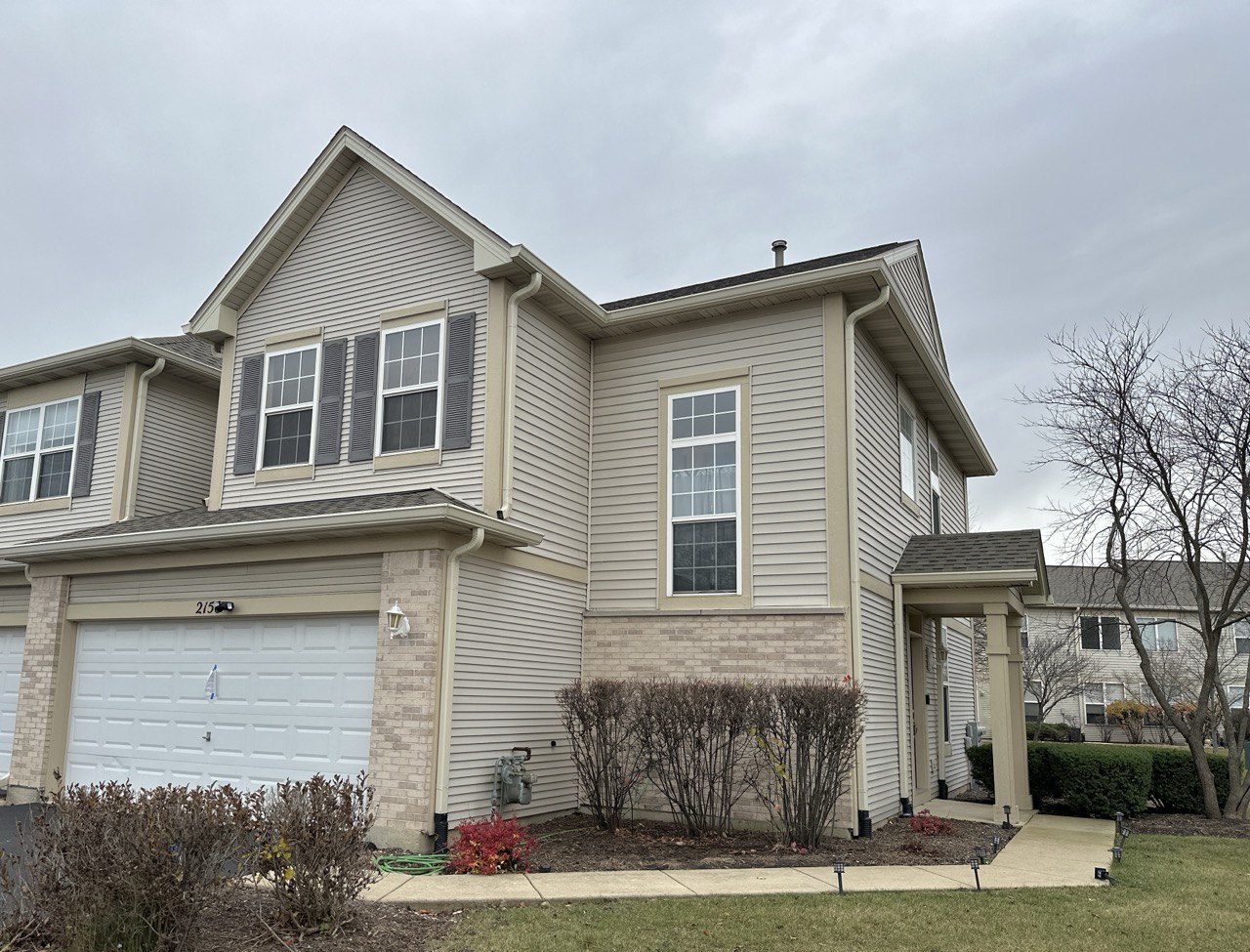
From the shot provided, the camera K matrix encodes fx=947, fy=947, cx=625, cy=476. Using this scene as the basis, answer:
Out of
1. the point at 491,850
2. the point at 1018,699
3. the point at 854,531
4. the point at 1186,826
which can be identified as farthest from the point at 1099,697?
the point at 491,850

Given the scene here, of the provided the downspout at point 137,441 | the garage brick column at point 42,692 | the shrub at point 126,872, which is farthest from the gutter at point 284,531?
the shrub at point 126,872

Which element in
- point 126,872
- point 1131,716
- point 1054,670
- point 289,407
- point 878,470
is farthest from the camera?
point 1131,716

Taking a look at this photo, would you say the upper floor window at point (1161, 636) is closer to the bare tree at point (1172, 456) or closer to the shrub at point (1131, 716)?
the shrub at point (1131, 716)

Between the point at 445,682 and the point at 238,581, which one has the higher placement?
the point at 238,581

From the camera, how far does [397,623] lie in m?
9.49

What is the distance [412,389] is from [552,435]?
1.78 meters

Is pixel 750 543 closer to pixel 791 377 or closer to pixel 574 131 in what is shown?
pixel 791 377

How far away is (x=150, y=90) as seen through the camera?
16.1 meters

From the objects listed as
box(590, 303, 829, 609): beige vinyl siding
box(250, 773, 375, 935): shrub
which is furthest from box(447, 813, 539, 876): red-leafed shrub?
box(590, 303, 829, 609): beige vinyl siding

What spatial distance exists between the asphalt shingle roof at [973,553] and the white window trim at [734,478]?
2.59 metres

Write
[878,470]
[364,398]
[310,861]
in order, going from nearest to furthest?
1. [310,861]
2. [364,398]
3. [878,470]

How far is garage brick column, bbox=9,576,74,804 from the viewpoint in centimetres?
1206

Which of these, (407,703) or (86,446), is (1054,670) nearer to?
(407,703)

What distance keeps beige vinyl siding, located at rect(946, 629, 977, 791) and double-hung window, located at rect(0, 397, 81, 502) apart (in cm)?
1532
